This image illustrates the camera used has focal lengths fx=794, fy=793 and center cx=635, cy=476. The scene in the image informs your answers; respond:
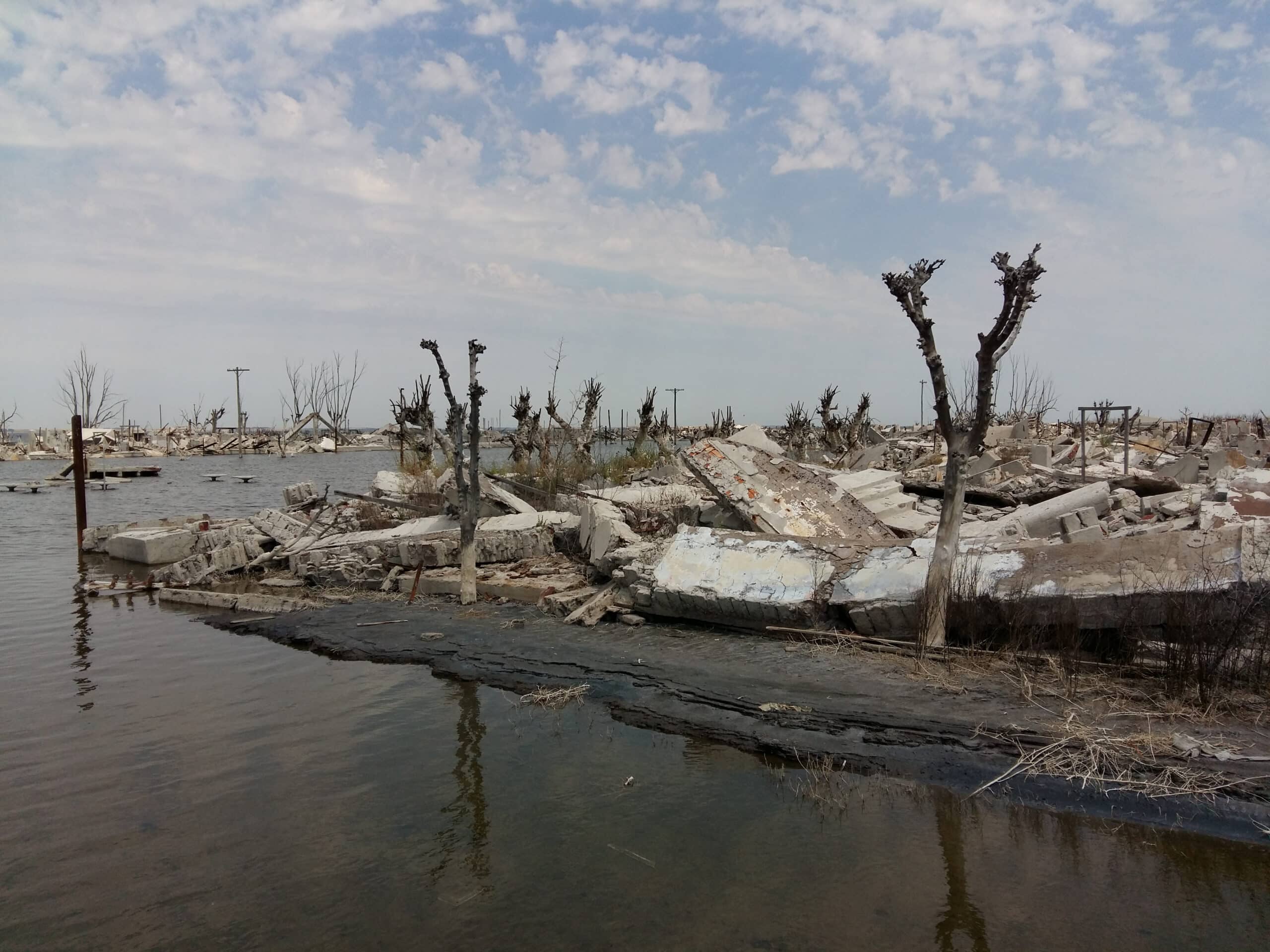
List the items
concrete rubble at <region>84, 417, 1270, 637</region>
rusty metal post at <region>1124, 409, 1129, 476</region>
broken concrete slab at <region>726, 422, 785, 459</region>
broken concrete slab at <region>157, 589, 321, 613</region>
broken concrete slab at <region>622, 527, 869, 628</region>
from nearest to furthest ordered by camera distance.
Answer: concrete rubble at <region>84, 417, 1270, 637</region> < broken concrete slab at <region>622, 527, 869, 628</region> < broken concrete slab at <region>157, 589, 321, 613</region> < broken concrete slab at <region>726, 422, 785, 459</region> < rusty metal post at <region>1124, 409, 1129, 476</region>

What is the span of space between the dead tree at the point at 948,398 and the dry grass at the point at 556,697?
2712mm

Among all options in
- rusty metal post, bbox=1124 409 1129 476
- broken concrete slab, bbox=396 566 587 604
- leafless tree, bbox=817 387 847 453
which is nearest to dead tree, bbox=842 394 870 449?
leafless tree, bbox=817 387 847 453

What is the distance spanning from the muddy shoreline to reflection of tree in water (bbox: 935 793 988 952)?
250 mm

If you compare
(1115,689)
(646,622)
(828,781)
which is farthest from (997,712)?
(646,622)

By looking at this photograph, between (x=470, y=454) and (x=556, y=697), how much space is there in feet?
12.2

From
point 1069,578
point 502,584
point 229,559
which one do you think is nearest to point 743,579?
point 1069,578

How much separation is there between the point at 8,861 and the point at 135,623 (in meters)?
6.23

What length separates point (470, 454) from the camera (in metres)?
9.01

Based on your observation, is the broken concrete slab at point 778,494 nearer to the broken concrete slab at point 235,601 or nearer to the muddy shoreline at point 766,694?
the muddy shoreline at point 766,694

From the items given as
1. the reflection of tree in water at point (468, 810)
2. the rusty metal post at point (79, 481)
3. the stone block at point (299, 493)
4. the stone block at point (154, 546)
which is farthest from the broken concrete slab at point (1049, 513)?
the rusty metal post at point (79, 481)

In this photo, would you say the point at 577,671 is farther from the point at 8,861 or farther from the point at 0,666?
the point at 0,666

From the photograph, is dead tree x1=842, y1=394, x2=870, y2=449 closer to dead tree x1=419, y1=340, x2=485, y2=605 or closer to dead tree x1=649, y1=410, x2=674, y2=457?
dead tree x1=649, y1=410, x2=674, y2=457

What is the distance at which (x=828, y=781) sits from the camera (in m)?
4.61

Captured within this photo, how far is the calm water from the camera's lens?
3383 mm
